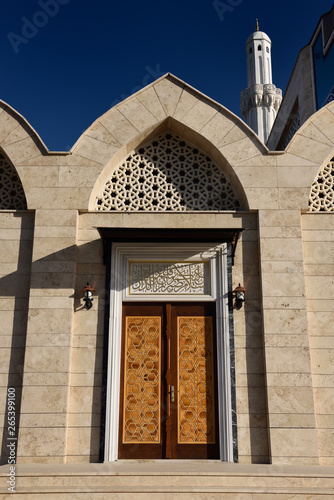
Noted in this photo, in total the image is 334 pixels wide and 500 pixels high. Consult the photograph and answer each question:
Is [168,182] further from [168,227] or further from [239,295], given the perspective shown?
[239,295]

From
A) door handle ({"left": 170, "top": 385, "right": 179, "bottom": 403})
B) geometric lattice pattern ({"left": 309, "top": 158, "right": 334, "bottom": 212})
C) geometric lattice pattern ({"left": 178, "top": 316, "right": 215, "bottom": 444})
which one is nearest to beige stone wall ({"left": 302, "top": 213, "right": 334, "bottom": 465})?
geometric lattice pattern ({"left": 309, "top": 158, "right": 334, "bottom": 212})

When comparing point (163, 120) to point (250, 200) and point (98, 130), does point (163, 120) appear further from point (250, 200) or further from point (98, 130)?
point (250, 200)

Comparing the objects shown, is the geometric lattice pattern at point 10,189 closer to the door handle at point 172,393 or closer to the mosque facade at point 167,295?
the mosque facade at point 167,295

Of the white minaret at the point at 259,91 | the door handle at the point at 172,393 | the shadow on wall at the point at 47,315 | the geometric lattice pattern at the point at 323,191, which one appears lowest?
the door handle at the point at 172,393

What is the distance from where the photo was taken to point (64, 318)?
23.7ft

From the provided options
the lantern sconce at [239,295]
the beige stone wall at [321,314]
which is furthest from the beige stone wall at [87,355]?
the beige stone wall at [321,314]

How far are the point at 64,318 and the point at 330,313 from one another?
4.03 m

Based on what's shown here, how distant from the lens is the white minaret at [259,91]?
24.1 m

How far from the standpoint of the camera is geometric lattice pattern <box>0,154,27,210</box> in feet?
26.4

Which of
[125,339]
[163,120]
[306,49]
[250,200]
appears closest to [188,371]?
[125,339]

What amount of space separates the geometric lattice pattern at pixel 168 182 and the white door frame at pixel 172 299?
30.3 inches

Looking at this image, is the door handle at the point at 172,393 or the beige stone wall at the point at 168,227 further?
the door handle at the point at 172,393

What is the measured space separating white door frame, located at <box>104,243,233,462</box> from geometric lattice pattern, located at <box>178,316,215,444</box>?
0.57 ft

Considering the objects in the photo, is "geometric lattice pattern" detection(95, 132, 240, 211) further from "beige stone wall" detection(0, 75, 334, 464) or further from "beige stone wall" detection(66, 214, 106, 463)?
"beige stone wall" detection(66, 214, 106, 463)
